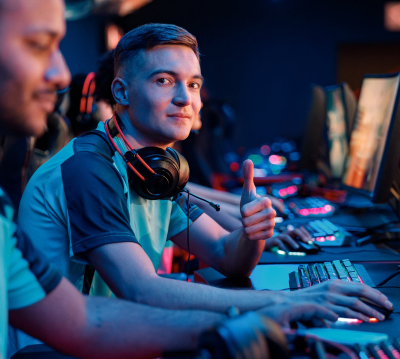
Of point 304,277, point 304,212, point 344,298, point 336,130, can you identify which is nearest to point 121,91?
point 304,277

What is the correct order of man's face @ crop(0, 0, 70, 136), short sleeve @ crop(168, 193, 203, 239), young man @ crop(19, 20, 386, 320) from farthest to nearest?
short sleeve @ crop(168, 193, 203, 239)
young man @ crop(19, 20, 386, 320)
man's face @ crop(0, 0, 70, 136)

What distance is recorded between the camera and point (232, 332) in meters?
0.55

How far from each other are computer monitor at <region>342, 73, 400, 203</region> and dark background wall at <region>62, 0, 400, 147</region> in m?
5.14

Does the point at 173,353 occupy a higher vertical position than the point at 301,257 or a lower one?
higher

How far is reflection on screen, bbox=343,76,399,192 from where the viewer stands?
5.62 ft

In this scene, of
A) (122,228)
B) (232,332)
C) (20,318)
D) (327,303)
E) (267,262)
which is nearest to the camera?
(232,332)

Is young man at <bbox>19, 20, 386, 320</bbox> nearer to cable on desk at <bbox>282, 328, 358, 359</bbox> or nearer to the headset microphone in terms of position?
the headset microphone

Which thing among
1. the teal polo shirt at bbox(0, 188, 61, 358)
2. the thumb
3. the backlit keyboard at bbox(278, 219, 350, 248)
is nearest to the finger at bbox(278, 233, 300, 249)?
the backlit keyboard at bbox(278, 219, 350, 248)

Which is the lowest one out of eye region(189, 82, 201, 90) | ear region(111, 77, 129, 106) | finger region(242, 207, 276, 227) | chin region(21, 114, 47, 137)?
finger region(242, 207, 276, 227)

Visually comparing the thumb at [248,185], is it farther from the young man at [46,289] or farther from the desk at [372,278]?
the young man at [46,289]

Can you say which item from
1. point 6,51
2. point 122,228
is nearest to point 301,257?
point 122,228

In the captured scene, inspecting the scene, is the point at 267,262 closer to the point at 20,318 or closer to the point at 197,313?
the point at 197,313

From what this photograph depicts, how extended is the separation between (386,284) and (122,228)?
0.69 m

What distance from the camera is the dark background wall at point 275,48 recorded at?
7062mm
